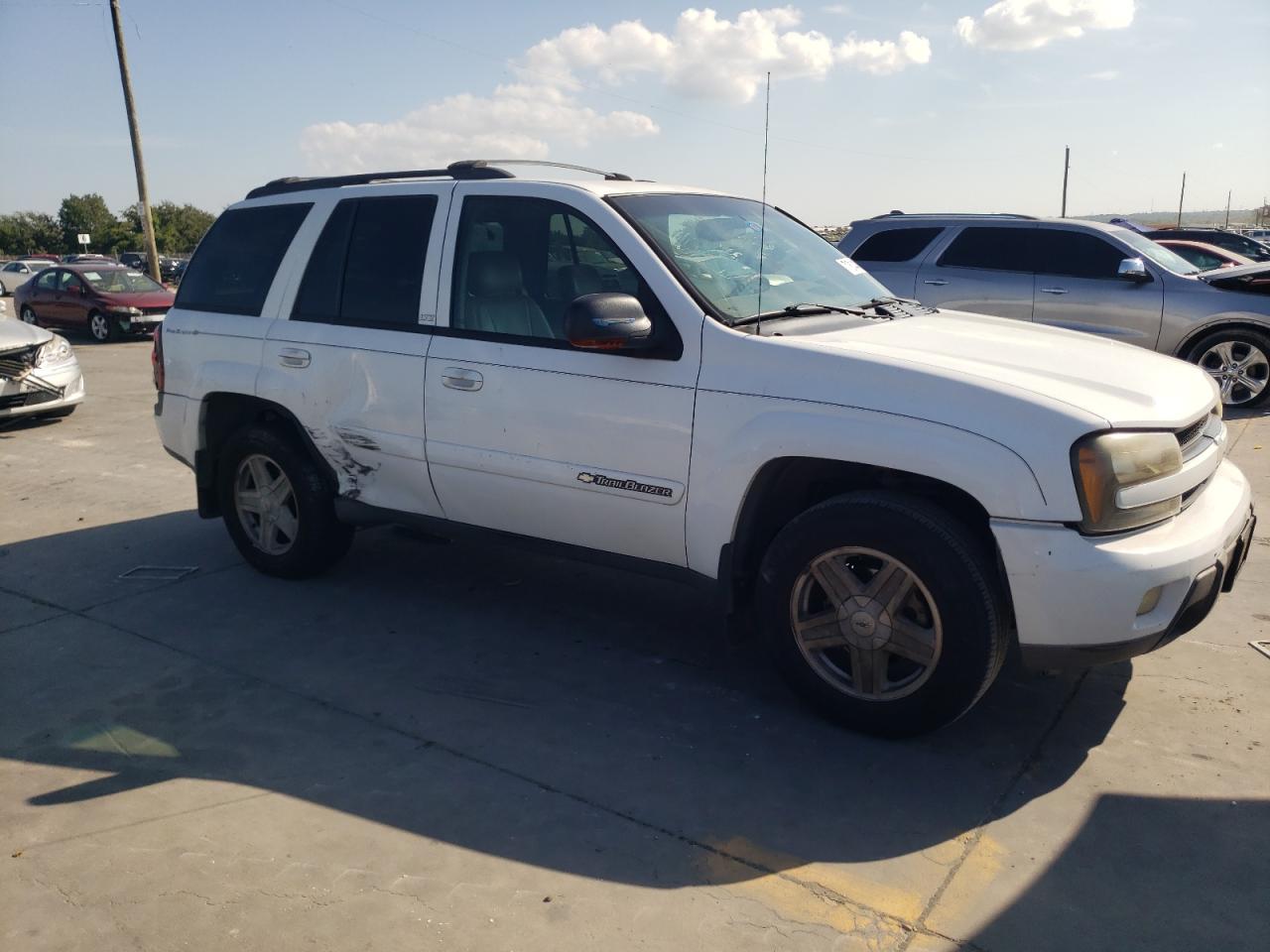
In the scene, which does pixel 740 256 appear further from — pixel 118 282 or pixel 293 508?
pixel 118 282

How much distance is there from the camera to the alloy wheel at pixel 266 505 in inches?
207

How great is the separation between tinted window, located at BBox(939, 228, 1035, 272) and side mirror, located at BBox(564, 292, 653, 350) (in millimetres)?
7332

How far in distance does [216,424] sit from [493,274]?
6.54 ft

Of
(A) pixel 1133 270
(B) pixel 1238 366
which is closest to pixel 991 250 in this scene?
(A) pixel 1133 270

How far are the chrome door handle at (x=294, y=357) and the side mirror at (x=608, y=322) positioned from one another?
178 centimetres

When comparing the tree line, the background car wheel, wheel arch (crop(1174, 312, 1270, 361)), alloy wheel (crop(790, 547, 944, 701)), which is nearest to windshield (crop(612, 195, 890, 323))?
alloy wheel (crop(790, 547, 944, 701))

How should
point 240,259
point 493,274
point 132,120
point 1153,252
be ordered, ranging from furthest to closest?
point 132,120 < point 1153,252 < point 240,259 < point 493,274

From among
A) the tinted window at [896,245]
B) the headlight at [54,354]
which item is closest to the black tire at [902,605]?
the tinted window at [896,245]

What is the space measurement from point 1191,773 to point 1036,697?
2.15 ft

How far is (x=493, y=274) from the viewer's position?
4.40 metres

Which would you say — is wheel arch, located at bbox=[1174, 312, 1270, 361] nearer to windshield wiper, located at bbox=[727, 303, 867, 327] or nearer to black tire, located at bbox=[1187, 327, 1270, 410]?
black tire, located at bbox=[1187, 327, 1270, 410]

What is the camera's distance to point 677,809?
Answer: 324 centimetres

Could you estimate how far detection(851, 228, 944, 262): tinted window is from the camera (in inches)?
409

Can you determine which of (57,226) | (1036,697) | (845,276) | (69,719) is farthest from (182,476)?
(57,226)
